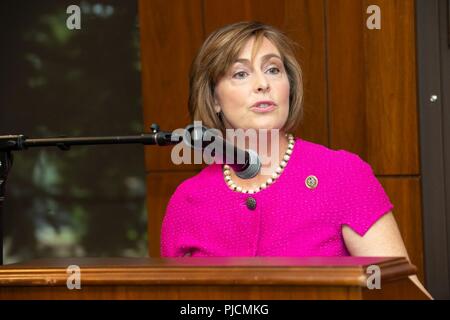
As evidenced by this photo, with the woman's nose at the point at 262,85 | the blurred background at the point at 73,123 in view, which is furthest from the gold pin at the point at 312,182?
the blurred background at the point at 73,123

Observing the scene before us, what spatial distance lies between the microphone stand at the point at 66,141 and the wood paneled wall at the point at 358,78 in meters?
1.90

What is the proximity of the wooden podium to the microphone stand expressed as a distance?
0.70ft

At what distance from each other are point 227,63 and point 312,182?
0.38 meters

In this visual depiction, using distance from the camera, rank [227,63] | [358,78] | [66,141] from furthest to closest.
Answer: [358,78] → [227,63] → [66,141]

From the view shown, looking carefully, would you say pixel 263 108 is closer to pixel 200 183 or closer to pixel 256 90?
pixel 256 90

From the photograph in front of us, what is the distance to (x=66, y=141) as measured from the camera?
1.63m

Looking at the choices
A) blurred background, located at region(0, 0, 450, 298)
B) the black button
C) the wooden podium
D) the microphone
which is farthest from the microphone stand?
blurred background, located at region(0, 0, 450, 298)

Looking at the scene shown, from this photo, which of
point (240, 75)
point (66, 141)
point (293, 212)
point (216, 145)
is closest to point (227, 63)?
point (240, 75)

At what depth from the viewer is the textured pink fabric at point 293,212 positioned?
203 centimetres

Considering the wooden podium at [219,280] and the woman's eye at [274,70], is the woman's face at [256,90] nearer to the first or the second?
the woman's eye at [274,70]

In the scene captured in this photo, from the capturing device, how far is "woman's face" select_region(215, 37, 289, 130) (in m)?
2.14

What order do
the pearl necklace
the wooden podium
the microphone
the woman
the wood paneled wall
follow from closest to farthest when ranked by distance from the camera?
the wooden podium < the microphone < the woman < the pearl necklace < the wood paneled wall

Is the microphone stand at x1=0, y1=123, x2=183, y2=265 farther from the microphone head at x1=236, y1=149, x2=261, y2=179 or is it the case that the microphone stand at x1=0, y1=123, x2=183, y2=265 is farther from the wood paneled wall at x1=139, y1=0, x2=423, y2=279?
the wood paneled wall at x1=139, y1=0, x2=423, y2=279
